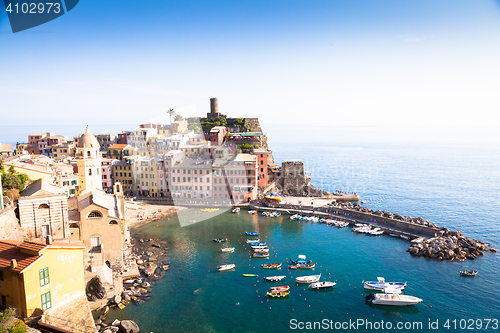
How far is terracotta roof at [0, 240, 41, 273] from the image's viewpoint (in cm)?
1691

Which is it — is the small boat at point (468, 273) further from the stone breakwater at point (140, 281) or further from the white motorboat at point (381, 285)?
the stone breakwater at point (140, 281)

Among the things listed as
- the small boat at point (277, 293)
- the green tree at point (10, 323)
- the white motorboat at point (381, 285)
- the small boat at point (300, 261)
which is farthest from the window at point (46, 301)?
the white motorboat at point (381, 285)

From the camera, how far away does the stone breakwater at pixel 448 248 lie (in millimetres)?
37594

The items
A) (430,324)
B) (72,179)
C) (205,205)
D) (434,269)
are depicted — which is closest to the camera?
(430,324)

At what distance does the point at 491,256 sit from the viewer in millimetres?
38562

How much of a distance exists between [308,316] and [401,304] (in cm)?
888

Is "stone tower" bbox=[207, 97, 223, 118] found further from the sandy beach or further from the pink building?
the sandy beach

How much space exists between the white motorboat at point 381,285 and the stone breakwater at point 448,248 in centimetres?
993

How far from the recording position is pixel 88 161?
38812 mm

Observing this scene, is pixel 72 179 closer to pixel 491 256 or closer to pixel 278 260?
pixel 278 260

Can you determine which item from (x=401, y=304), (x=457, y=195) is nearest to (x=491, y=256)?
(x=401, y=304)

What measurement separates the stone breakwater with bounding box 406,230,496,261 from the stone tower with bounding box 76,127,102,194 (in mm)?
40962

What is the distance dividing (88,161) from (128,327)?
22.4m

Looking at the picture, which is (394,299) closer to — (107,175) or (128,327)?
(128,327)
